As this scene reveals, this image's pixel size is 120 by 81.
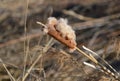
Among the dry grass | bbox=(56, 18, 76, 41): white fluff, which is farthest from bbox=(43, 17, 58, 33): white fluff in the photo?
the dry grass

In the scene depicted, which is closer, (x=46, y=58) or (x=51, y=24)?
(x=51, y=24)

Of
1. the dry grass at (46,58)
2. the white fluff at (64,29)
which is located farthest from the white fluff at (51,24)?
the dry grass at (46,58)

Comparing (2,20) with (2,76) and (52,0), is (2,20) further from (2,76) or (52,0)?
(2,76)

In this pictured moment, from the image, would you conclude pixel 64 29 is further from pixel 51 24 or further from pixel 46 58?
pixel 46 58

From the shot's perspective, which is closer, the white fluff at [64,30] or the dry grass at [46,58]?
the white fluff at [64,30]

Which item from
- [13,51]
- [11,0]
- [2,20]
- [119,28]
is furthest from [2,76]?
[11,0]

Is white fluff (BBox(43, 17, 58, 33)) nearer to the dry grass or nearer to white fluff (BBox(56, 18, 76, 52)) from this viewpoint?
white fluff (BBox(56, 18, 76, 52))

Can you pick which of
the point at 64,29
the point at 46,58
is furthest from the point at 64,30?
the point at 46,58

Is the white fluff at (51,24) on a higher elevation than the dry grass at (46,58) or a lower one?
higher

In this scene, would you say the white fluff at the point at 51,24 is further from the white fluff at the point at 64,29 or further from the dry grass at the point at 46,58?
the dry grass at the point at 46,58

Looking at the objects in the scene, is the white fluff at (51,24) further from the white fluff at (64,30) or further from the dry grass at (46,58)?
the dry grass at (46,58)

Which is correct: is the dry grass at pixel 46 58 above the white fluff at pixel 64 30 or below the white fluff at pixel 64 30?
below

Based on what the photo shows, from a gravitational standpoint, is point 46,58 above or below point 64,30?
below

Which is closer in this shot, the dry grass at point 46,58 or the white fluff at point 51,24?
the white fluff at point 51,24
